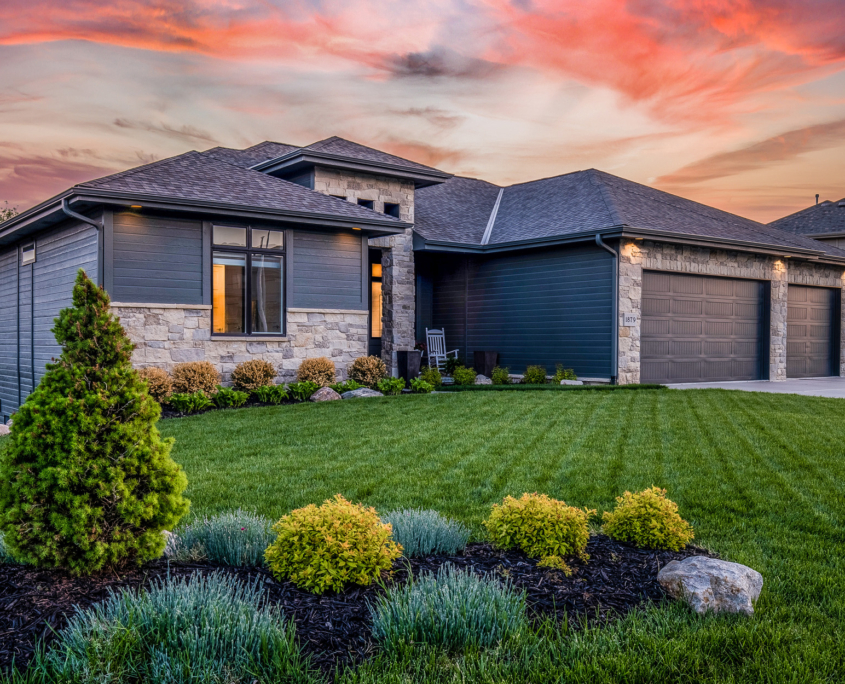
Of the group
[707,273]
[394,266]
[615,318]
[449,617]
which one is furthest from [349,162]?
[449,617]

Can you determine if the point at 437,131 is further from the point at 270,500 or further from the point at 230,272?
the point at 270,500

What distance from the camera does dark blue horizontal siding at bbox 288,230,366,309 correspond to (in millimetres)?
12953

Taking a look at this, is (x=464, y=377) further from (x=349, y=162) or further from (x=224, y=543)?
Result: (x=224, y=543)

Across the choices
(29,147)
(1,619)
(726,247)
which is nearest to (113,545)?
(1,619)

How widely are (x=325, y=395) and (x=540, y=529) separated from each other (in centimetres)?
867

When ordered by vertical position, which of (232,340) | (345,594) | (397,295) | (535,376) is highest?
(397,295)

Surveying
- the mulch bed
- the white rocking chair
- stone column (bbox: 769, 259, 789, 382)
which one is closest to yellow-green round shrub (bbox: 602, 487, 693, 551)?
the mulch bed

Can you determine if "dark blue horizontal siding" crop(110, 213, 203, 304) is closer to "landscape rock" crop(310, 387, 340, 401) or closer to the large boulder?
A: "landscape rock" crop(310, 387, 340, 401)

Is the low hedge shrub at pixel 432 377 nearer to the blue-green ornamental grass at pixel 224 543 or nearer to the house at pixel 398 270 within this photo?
the house at pixel 398 270

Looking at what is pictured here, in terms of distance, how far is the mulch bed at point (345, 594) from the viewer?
8.53ft

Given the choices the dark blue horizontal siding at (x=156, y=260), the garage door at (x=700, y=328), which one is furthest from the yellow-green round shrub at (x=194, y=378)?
A: the garage door at (x=700, y=328)

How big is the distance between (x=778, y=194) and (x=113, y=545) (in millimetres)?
28674

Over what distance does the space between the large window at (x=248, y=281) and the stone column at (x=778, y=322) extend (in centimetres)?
1215

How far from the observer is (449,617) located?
107 inches
